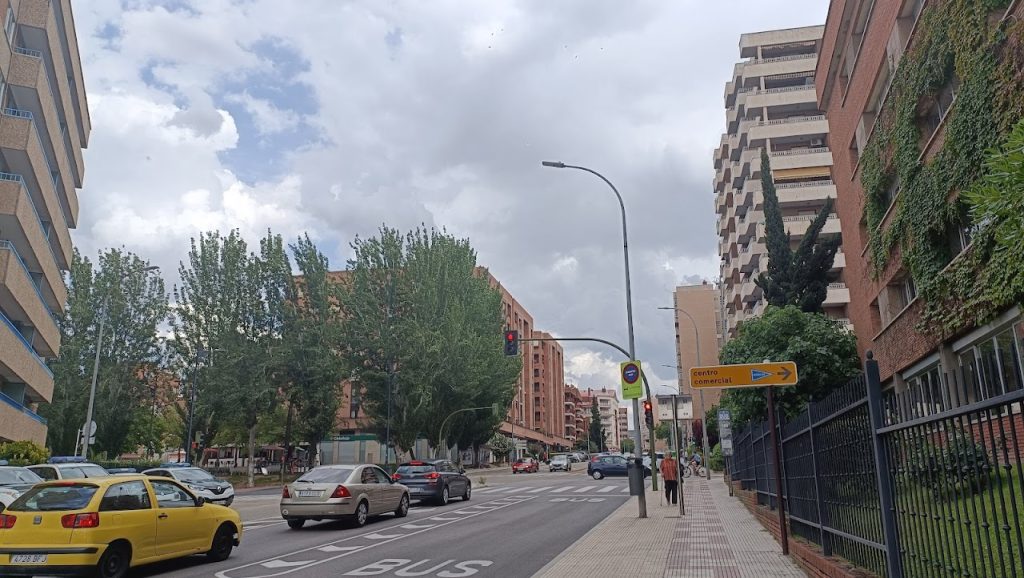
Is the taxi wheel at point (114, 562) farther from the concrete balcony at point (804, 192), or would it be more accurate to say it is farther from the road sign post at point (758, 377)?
the concrete balcony at point (804, 192)

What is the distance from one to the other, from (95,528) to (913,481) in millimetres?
9309

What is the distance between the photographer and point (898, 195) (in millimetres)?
20062

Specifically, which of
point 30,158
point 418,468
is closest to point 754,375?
point 418,468

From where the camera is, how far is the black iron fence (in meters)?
3.61

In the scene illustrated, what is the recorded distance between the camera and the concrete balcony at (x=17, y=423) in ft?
87.7

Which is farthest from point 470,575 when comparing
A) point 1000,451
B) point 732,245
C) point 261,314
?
point 732,245

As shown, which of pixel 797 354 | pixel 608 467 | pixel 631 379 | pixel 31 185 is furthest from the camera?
pixel 608 467

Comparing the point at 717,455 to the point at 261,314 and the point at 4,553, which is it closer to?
the point at 261,314

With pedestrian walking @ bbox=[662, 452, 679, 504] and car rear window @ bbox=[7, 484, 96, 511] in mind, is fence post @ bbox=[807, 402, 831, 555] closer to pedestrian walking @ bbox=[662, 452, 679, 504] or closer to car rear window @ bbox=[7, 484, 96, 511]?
car rear window @ bbox=[7, 484, 96, 511]

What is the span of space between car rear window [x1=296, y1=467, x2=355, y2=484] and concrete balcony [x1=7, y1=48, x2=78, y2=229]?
2019 cm

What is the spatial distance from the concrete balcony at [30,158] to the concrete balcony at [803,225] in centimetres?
4166

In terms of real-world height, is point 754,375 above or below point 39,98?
below

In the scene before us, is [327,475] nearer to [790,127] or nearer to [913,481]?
[913,481]

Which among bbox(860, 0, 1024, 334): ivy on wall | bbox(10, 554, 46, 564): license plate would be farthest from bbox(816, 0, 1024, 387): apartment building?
bbox(10, 554, 46, 564): license plate
